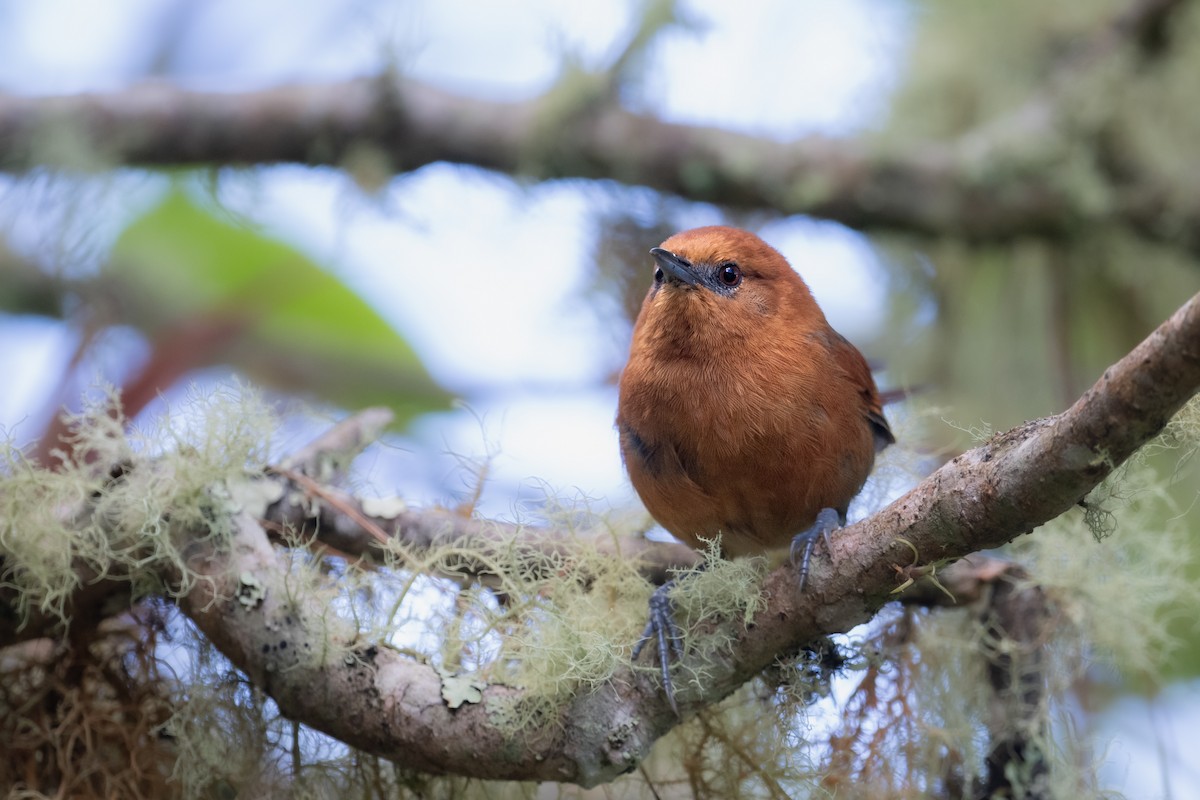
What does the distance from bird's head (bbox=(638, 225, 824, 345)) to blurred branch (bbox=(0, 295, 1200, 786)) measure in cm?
79

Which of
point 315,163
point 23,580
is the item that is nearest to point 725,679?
point 23,580

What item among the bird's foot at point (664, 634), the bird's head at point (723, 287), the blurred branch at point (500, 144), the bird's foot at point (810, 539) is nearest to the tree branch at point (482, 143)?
the blurred branch at point (500, 144)

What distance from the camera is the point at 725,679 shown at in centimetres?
227

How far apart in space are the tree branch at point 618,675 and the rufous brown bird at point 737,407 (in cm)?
23

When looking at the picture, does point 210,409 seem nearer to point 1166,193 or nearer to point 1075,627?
point 1075,627

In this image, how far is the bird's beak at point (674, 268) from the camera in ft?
9.59

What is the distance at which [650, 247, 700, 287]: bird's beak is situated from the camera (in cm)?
292

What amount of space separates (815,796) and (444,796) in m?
0.81

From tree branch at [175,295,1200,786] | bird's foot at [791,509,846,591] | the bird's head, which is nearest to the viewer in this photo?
tree branch at [175,295,1200,786]

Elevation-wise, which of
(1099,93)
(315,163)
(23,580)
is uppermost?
(1099,93)

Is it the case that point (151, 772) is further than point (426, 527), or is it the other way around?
point (426, 527)

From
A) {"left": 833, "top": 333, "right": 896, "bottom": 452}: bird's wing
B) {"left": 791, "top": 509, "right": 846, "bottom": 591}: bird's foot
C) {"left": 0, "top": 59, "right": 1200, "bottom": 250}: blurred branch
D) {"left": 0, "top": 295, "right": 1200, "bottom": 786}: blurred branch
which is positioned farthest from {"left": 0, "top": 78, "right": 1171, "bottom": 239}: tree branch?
{"left": 0, "top": 295, "right": 1200, "bottom": 786}: blurred branch

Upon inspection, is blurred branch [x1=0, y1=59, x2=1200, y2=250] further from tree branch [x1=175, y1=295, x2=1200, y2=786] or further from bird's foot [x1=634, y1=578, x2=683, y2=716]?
bird's foot [x1=634, y1=578, x2=683, y2=716]

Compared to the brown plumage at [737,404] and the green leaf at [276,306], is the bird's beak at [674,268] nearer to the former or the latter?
the brown plumage at [737,404]
